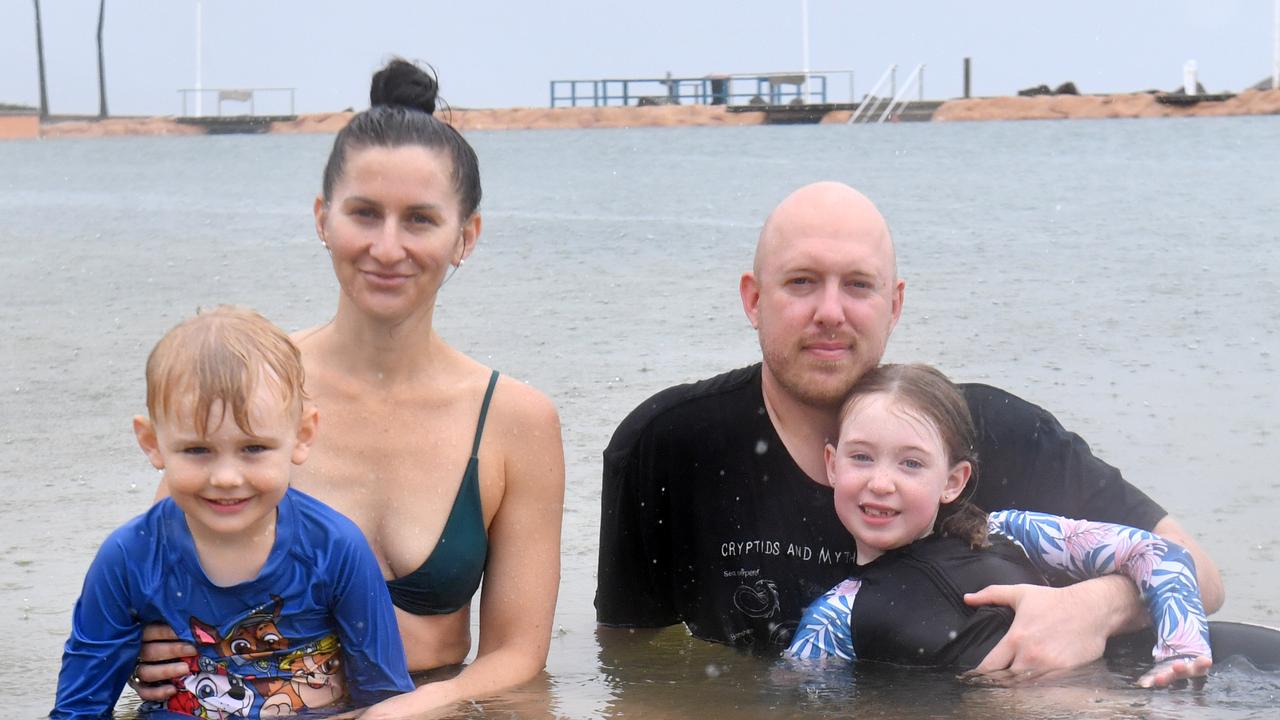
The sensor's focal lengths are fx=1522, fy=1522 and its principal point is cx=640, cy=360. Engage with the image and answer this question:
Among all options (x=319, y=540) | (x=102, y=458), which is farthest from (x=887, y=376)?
(x=102, y=458)

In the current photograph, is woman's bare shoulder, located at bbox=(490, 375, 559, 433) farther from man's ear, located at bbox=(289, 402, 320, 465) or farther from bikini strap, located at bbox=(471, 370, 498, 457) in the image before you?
man's ear, located at bbox=(289, 402, 320, 465)

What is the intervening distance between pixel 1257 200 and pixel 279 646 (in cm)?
2212

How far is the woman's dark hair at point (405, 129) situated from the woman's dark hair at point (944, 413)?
115cm

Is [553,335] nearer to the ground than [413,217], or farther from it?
nearer to the ground

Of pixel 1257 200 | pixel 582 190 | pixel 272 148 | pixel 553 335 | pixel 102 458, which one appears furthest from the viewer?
pixel 272 148

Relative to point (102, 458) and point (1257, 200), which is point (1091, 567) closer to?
point (102, 458)

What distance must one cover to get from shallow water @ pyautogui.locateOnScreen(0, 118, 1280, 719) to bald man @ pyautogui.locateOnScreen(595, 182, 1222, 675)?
0.21 meters

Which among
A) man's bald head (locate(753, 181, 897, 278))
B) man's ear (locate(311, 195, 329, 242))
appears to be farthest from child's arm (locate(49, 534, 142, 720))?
man's bald head (locate(753, 181, 897, 278))

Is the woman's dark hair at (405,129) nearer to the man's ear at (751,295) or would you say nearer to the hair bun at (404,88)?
the hair bun at (404,88)

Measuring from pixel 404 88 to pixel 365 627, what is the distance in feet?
4.73

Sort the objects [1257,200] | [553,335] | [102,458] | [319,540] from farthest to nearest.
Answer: [1257,200]
[553,335]
[102,458]
[319,540]

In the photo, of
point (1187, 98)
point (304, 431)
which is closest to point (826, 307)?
point (304, 431)

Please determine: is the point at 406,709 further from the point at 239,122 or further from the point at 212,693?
the point at 239,122

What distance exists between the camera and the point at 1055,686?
3.83 meters
